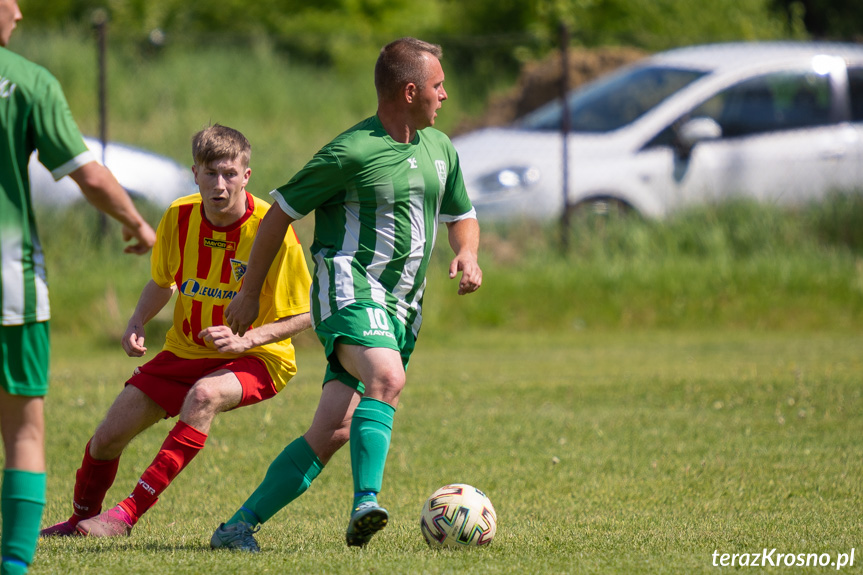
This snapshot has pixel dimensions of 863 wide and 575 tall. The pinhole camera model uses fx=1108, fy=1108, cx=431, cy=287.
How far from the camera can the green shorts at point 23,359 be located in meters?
3.18

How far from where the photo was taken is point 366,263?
412cm

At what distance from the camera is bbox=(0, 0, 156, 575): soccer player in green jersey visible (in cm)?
315

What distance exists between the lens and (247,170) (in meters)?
4.62

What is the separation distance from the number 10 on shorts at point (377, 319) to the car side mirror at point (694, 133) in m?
8.37

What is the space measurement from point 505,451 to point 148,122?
12.3 metres

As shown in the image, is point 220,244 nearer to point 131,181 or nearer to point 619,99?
point 131,181

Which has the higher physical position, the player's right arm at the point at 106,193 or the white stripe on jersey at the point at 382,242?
the player's right arm at the point at 106,193

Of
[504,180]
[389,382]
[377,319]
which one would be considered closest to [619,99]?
[504,180]

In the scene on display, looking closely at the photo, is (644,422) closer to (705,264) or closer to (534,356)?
(534,356)

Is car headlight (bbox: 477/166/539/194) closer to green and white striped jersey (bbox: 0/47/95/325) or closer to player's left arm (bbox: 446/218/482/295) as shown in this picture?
player's left arm (bbox: 446/218/482/295)

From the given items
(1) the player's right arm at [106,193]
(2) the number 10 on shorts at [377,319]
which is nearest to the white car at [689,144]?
(2) the number 10 on shorts at [377,319]

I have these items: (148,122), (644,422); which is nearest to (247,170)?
(644,422)

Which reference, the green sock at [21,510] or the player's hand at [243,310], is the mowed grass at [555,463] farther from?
the player's hand at [243,310]

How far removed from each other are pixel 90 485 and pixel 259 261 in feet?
4.69
